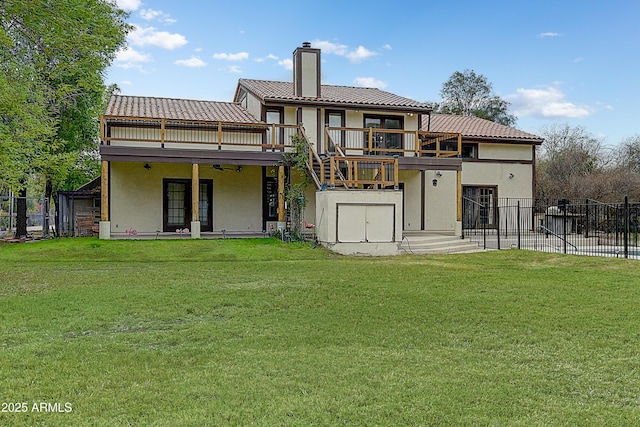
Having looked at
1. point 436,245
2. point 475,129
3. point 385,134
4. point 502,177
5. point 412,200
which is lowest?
point 436,245

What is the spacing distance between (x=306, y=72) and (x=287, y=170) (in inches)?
153

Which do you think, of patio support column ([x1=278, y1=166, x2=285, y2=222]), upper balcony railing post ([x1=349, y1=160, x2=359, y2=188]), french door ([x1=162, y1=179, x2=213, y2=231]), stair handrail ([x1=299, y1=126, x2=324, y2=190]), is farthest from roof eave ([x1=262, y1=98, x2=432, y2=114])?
french door ([x1=162, y1=179, x2=213, y2=231])

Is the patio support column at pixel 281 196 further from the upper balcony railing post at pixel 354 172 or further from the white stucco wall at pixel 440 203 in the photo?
the white stucco wall at pixel 440 203

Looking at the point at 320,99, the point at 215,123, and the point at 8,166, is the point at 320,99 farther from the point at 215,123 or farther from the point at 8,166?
the point at 8,166

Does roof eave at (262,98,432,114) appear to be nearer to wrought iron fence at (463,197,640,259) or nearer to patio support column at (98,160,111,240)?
wrought iron fence at (463,197,640,259)

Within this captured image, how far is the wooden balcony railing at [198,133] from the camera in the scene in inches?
666

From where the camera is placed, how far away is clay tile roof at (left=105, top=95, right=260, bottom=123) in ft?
59.8

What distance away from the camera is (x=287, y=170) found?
18.2 meters

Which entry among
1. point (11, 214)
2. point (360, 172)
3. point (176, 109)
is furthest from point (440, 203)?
point (11, 214)

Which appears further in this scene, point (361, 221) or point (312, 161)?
point (312, 161)

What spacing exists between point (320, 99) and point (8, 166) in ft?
35.0

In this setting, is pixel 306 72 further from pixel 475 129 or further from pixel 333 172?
pixel 475 129

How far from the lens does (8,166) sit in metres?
11.2

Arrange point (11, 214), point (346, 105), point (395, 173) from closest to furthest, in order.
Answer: point (395, 173)
point (346, 105)
point (11, 214)
